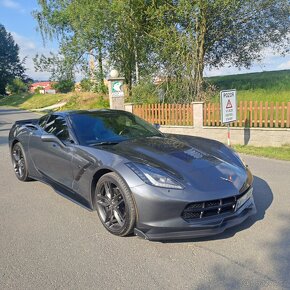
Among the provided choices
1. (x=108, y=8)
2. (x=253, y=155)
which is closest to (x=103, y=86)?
(x=108, y=8)

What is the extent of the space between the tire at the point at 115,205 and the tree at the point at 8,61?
225 ft

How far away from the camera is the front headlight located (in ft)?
9.65

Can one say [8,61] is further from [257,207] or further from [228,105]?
[257,207]

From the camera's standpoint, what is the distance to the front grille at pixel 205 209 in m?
2.88

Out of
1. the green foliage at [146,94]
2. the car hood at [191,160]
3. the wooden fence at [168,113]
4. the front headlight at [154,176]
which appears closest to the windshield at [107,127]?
the car hood at [191,160]

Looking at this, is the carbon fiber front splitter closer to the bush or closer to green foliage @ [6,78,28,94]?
the bush

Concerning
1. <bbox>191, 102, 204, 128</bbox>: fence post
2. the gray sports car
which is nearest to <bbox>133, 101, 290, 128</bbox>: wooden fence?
<bbox>191, 102, 204, 128</bbox>: fence post

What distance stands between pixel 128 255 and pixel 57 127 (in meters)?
2.39

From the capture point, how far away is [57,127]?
456cm

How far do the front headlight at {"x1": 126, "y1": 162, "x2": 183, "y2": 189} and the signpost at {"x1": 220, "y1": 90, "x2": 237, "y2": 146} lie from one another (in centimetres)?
535


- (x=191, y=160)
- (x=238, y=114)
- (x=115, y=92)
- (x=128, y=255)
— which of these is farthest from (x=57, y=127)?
(x=115, y=92)

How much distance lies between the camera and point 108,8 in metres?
14.7

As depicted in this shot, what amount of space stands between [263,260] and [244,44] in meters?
17.4

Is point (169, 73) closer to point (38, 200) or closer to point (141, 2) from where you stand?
point (141, 2)
